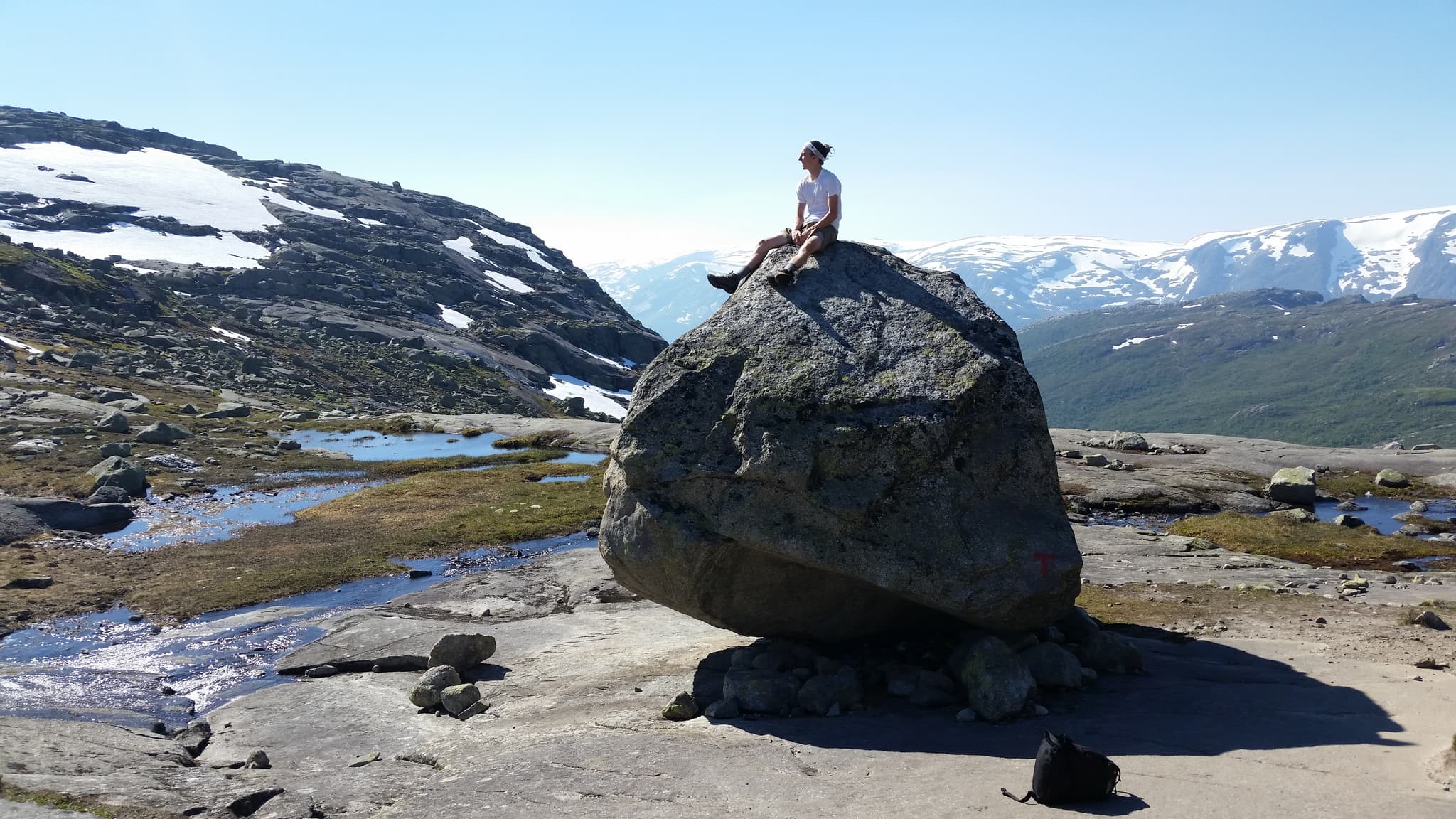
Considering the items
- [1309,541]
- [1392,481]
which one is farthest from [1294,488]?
[1309,541]

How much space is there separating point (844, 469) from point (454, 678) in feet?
45.3

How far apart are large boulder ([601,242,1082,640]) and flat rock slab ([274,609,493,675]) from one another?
11.0 m

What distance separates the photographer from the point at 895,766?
16.9 m

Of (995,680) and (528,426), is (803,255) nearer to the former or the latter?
(995,680)

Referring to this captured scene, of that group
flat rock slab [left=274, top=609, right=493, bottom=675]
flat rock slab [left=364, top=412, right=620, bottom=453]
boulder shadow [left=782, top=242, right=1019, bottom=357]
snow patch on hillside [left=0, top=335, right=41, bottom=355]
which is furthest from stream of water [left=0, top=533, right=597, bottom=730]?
snow patch on hillside [left=0, top=335, right=41, bottom=355]

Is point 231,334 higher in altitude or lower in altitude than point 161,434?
higher

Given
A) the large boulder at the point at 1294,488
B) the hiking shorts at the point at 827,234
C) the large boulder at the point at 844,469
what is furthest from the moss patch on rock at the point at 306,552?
the large boulder at the point at 1294,488

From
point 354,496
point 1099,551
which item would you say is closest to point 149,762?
point 1099,551

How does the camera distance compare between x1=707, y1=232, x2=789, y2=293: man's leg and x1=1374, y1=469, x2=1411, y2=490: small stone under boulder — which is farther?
x1=1374, y1=469, x2=1411, y2=490: small stone under boulder

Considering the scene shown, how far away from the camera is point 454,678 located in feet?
84.2

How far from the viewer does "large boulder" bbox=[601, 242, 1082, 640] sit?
20.0 meters

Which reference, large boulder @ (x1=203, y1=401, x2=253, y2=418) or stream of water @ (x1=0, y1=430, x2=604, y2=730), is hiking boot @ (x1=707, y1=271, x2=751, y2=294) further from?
large boulder @ (x1=203, y1=401, x2=253, y2=418)

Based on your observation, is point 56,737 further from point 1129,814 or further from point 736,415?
point 1129,814

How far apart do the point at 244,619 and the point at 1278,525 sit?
2186 inches
